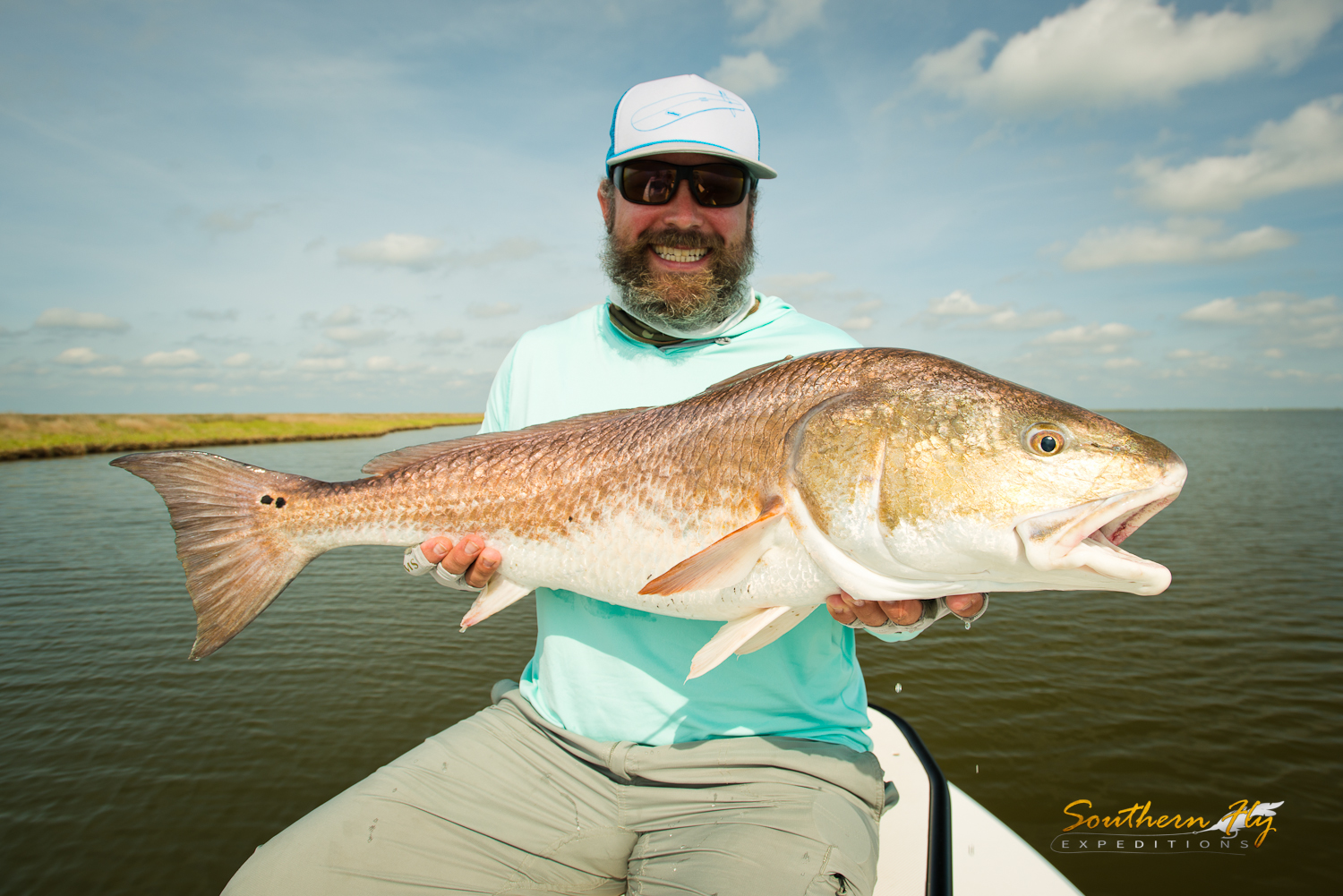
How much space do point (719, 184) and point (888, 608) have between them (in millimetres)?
2249

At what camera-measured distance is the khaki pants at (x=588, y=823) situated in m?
2.21

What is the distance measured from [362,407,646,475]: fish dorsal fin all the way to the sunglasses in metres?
1.24

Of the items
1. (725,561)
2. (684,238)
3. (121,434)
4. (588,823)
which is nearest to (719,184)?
(684,238)

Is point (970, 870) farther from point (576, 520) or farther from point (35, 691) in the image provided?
point (35, 691)

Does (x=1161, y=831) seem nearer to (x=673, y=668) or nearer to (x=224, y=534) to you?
(x=673, y=668)

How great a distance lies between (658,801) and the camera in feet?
8.16

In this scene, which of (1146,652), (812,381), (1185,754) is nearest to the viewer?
(812,381)

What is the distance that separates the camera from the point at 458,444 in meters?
2.82

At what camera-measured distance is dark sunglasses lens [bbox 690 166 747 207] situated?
3.22 m

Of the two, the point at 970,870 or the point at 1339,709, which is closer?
the point at 970,870

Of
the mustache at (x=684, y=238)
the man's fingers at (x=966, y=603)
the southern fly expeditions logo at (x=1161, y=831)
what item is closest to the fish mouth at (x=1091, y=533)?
the man's fingers at (x=966, y=603)

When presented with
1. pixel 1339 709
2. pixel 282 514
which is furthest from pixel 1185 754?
pixel 282 514

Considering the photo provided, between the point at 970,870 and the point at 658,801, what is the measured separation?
1.86 meters

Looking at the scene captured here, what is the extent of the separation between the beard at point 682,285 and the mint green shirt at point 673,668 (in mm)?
164
